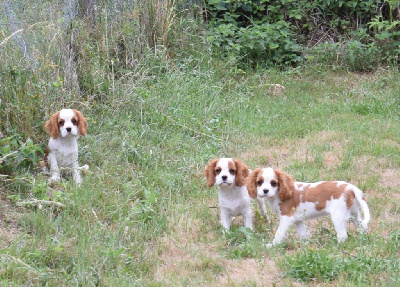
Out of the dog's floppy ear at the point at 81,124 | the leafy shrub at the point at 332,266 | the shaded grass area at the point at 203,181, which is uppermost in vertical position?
the dog's floppy ear at the point at 81,124

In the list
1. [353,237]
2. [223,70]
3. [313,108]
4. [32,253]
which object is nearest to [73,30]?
[223,70]

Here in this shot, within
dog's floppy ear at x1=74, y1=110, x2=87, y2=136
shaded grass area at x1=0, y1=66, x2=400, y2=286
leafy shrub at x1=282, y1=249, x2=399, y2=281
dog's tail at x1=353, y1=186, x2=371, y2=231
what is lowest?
shaded grass area at x1=0, y1=66, x2=400, y2=286

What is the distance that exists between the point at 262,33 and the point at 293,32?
993mm

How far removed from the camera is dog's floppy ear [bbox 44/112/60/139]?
7.52 m

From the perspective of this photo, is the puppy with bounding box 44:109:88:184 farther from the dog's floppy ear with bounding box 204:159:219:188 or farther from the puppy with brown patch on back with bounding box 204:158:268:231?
the puppy with brown patch on back with bounding box 204:158:268:231

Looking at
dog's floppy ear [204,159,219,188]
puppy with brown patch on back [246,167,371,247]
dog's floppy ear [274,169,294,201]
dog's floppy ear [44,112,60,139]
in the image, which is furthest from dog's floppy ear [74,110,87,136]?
dog's floppy ear [274,169,294,201]

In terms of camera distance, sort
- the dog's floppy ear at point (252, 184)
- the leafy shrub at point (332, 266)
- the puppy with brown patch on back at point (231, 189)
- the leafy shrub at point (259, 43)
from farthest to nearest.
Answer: the leafy shrub at point (259, 43) < the puppy with brown patch on back at point (231, 189) < the dog's floppy ear at point (252, 184) < the leafy shrub at point (332, 266)

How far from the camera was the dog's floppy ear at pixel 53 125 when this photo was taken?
7520mm

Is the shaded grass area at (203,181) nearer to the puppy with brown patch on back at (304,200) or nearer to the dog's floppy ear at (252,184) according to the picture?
the puppy with brown patch on back at (304,200)

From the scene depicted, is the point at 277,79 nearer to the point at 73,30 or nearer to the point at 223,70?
the point at 223,70

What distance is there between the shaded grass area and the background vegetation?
2cm

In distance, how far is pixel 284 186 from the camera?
20.8 ft

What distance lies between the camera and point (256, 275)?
18.7 feet

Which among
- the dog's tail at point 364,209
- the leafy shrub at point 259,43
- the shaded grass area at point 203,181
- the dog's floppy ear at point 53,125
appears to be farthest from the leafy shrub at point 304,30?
the dog's tail at point 364,209
